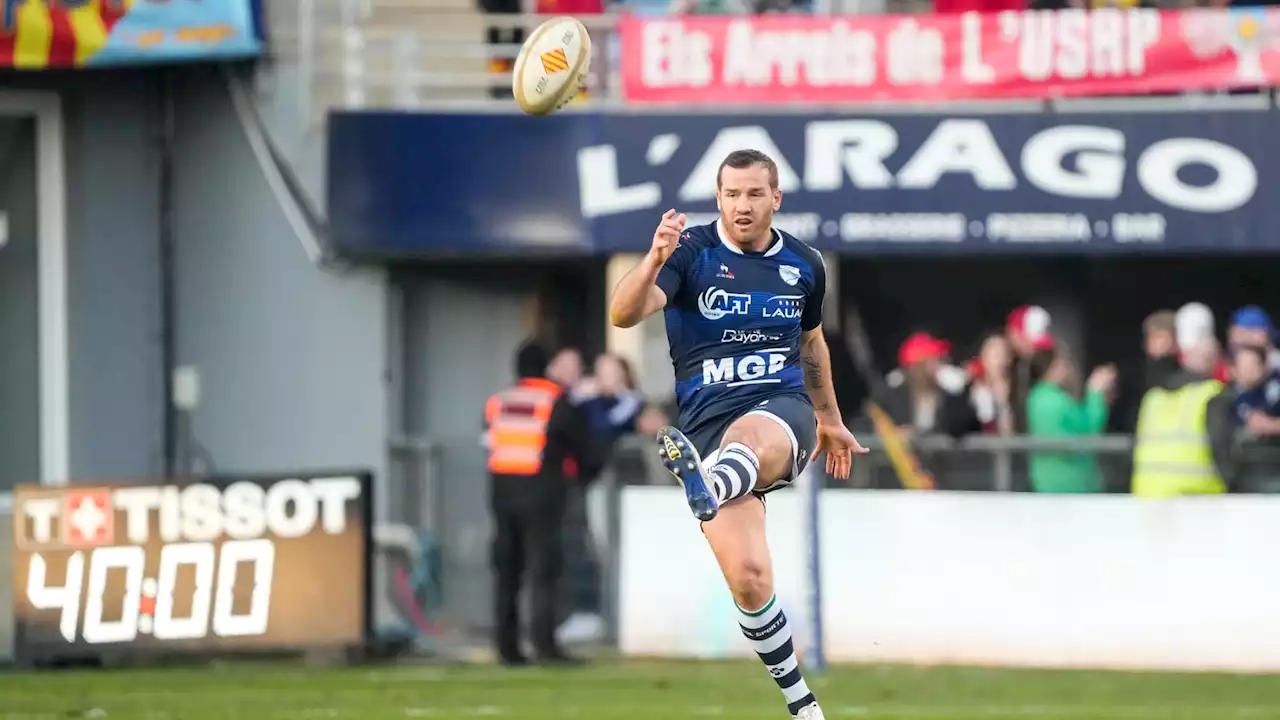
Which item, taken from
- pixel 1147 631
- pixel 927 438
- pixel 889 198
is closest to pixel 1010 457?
pixel 927 438

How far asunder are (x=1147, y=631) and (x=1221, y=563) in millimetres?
609

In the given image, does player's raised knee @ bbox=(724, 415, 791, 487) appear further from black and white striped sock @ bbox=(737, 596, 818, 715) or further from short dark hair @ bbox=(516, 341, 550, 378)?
short dark hair @ bbox=(516, 341, 550, 378)

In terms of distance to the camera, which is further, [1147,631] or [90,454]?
[90,454]

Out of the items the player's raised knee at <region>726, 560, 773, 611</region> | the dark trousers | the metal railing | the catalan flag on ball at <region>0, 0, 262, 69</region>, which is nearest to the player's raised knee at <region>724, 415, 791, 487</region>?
the player's raised knee at <region>726, 560, 773, 611</region>

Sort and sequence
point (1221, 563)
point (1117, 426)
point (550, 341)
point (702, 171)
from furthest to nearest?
1. point (550, 341)
2. point (702, 171)
3. point (1117, 426)
4. point (1221, 563)

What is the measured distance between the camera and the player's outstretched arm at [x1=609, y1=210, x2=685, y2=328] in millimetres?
7723

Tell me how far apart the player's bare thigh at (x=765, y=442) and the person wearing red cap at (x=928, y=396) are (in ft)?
21.5

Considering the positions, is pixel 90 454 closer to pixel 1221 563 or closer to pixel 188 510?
pixel 188 510

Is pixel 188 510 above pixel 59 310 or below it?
below

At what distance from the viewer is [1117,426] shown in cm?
1534

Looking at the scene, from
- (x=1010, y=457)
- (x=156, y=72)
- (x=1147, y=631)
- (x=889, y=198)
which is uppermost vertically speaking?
(x=156, y=72)

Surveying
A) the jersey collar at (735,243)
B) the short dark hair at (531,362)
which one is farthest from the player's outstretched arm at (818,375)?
the short dark hair at (531,362)

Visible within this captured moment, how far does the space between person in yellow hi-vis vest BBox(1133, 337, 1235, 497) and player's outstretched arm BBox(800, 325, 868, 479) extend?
4.92 meters

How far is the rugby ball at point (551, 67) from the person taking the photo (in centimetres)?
928
